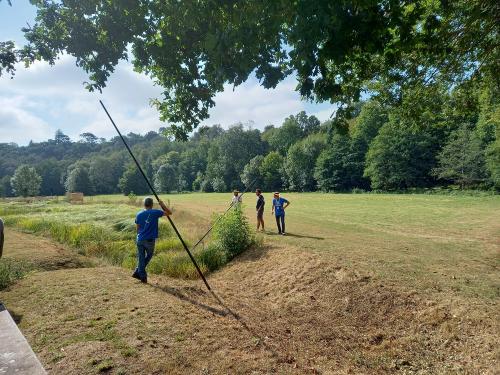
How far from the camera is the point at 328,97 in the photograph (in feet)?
19.0

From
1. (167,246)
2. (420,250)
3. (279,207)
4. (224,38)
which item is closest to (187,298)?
(224,38)

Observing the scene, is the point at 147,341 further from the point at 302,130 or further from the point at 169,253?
the point at 302,130

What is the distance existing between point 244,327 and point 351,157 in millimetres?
76231

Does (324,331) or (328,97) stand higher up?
(328,97)

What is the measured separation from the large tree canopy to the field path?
3.82 meters

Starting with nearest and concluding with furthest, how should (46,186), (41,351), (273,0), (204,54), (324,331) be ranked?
(273,0)
(41,351)
(204,54)
(324,331)
(46,186)

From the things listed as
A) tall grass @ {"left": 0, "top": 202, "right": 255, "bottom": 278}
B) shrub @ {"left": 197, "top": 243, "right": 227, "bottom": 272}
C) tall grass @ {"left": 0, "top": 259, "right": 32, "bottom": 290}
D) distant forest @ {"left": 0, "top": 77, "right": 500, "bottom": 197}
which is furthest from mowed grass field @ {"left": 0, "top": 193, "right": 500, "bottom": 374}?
distant forest @ {"left": 0, "top": 77, "right": 500, "bottom": 197}

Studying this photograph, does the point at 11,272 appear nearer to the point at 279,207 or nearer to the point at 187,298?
the point at 187,298

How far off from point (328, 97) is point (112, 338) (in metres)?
5.16

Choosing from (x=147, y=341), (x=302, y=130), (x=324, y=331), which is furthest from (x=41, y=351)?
(x=302, y=130)

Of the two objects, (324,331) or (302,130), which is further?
(302,130)

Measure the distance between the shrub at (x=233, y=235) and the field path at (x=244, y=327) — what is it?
12.9 ft

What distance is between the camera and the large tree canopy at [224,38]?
15.3 feet

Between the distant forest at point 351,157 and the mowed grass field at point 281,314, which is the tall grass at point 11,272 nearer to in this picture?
the mowed grass field at point 281,314
